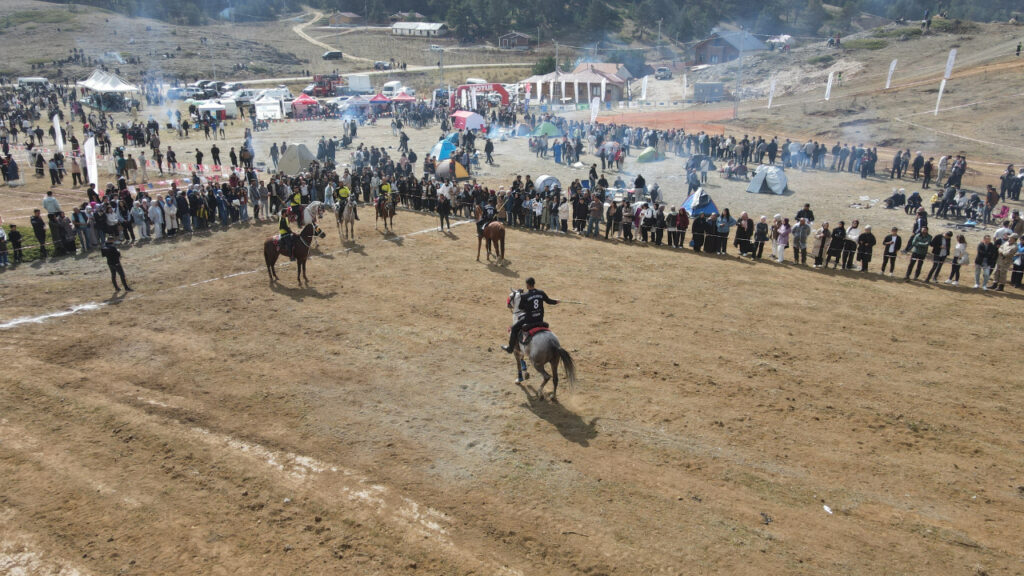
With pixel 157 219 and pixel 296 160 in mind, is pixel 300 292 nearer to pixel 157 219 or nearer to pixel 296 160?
pixel 157 219

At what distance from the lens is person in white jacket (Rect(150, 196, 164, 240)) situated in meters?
22.0

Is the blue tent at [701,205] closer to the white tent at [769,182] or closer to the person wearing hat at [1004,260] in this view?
the white tent at [769,182]

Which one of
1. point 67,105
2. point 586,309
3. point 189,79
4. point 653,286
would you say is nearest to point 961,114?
point 653,286

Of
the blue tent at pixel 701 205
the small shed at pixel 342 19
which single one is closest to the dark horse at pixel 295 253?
the blue tent at pixel 701 205

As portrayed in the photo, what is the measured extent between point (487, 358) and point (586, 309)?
149 inches

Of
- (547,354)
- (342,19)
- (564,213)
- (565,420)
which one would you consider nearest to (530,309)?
(547,354)

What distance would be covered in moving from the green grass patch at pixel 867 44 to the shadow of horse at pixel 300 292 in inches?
2879

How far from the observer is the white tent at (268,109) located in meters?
55.4

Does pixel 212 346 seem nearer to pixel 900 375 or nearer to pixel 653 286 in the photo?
pixel 653 286

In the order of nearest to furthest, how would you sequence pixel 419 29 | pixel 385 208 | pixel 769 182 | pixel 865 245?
pixel 865 245, pixel 385 208, pixel 769 182, pixel 419 29

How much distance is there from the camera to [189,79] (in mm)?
81250

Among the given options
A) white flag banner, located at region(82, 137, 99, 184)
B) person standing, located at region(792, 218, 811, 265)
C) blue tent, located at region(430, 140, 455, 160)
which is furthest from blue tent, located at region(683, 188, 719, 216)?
white flag banner, located at region(82, 137, 99, 184)

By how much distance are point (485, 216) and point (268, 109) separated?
141ft

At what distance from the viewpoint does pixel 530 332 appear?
11422mm
